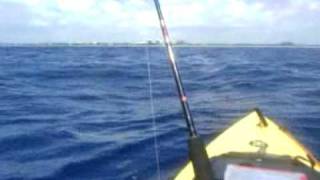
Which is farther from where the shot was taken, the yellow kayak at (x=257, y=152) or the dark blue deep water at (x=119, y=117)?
the dark blue deep water at (x=119, y=117)

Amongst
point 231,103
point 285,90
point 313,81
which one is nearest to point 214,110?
point 231,103

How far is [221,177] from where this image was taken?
4.01m

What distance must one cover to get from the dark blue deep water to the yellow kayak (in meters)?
1.52

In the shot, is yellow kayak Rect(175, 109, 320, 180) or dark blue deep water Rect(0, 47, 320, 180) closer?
yellow kayak Rect(175, 109, 320, 180)

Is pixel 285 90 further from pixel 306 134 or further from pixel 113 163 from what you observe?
pixel 113 163

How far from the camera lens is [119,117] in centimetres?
1230

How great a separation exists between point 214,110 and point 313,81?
8.38m

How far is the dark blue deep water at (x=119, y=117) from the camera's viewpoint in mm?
8258

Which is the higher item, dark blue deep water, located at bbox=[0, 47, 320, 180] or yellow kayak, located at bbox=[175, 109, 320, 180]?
yellow kayak, located at bbox=[175, 109, 320, 180]

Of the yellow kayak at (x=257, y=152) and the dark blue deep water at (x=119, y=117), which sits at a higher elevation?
the yellow kayak at (x=257, y=152)

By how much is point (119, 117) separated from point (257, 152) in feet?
23.6

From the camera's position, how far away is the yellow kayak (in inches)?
164

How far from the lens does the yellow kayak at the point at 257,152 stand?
4176 millimetres

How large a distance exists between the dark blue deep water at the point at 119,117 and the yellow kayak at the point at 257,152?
152cm
